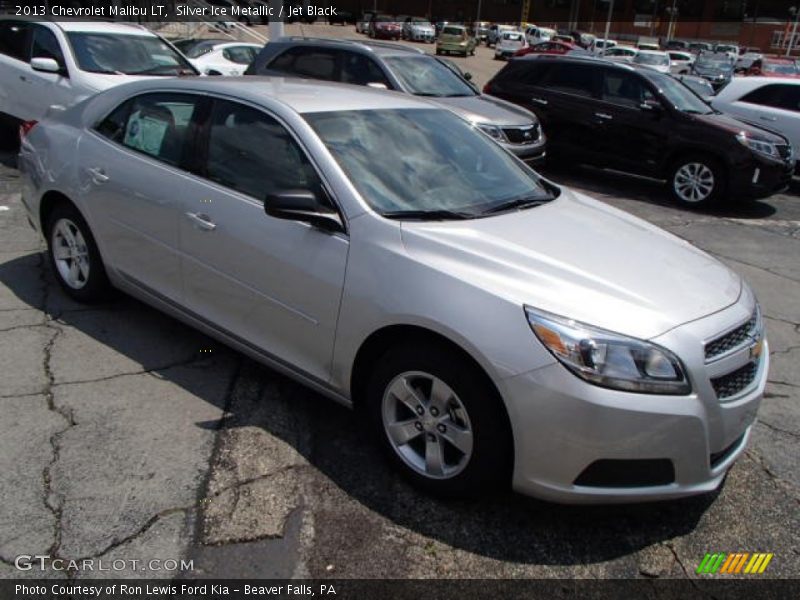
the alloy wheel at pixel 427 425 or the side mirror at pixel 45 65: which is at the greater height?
the side mirror at pixel 45 65

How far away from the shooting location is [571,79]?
10.2 meters

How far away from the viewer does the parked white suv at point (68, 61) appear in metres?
7.75

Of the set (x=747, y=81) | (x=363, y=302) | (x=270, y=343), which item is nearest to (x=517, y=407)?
(x=363, y=302)

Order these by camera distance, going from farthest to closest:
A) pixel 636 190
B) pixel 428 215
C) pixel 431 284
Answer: pixel 636 190, pixel 428 215, pixel 431 284

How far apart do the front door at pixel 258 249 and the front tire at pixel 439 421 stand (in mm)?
362

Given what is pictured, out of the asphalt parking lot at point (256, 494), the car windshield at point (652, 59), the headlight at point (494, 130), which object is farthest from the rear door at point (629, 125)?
the car windshield at point (652, 59)

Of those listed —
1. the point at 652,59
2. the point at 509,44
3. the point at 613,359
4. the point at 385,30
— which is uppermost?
the point at 385,30

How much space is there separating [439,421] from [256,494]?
0.84m

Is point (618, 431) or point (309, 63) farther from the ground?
point (309, 63)

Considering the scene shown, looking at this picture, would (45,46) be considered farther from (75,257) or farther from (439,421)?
(439,421)

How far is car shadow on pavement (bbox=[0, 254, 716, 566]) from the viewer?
2.67 metres

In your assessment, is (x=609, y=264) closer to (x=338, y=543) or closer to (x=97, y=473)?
(x=338, y=543)

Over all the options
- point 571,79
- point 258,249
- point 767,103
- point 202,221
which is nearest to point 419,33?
point 767,103

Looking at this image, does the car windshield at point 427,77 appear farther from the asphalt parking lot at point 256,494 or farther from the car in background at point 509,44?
the car in background at point 509,44
